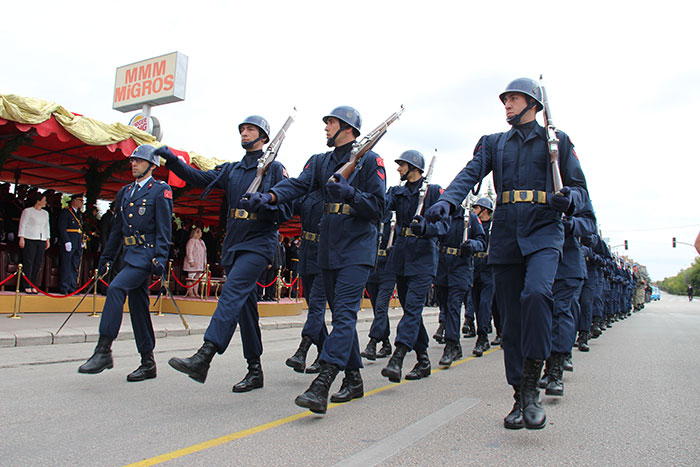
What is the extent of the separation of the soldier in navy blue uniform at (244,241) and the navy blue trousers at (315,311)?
769 millimetres

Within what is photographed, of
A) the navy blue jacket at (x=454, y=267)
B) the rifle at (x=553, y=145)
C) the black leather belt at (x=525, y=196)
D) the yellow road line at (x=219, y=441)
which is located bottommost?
the yellow road line at (x=219, y=441)

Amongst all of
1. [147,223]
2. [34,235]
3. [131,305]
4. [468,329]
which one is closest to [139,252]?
[147,223]

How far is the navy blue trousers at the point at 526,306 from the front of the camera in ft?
11.8

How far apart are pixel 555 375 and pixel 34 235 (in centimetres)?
964

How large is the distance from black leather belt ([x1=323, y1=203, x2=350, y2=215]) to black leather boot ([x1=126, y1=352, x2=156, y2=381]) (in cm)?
216

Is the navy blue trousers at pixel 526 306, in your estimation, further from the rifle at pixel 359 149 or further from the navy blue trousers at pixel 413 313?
the navy blue trousers at pixel 413 313

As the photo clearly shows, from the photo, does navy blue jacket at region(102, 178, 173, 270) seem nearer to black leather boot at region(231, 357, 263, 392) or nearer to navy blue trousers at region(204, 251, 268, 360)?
navy blue trousers at region(204, 251, 268, 360)

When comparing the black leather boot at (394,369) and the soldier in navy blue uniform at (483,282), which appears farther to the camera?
the soldier in navy blue uniform at (483,282)

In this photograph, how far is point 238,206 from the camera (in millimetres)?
4918

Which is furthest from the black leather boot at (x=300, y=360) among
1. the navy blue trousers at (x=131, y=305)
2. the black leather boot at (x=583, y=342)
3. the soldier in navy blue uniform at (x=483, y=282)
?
the black leather boot at (x=583, y=342)

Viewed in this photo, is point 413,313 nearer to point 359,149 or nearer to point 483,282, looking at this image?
point 359,149

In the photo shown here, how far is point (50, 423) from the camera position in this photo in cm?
367

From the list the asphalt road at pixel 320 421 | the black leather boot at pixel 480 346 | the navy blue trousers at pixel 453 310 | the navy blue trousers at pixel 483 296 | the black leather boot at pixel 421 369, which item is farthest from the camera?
the navy blue trousers at pixel 483 296

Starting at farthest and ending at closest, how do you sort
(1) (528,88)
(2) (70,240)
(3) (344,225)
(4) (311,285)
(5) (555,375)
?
(2) (70,240) < (4) (311,285) < (5) (555,375) < (3) (344,225) < (1) (528,88)
